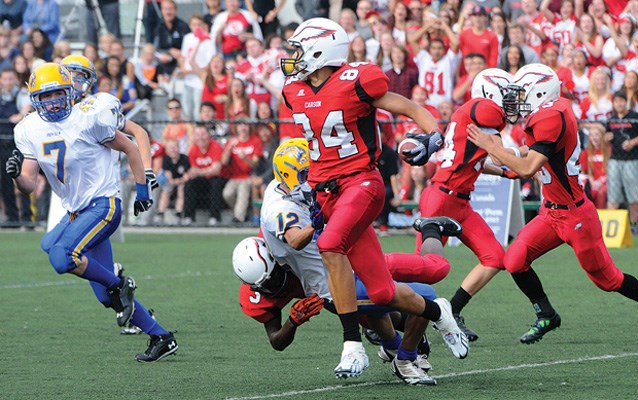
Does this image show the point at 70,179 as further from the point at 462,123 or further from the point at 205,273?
the point at 205,273

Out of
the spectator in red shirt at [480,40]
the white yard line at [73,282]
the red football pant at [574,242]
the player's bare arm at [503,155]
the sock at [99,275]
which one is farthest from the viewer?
the spectator in red shirt at [480,40]

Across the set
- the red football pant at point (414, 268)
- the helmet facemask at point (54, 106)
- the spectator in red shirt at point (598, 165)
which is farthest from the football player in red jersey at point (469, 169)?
the spectator in red shirt at point (598, 165)

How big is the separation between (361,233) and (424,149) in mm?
563

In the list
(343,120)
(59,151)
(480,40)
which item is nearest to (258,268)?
(343,120)

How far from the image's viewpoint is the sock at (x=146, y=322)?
748 cm

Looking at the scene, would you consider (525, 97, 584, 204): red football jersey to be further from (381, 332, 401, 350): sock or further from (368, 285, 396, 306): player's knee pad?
(368, 285, 396, 306): player's knee pad

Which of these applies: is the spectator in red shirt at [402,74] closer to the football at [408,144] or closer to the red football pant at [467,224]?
the red football pant at [467,224]

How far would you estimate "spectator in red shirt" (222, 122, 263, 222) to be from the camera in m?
16.5

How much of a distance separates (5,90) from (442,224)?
10818mm

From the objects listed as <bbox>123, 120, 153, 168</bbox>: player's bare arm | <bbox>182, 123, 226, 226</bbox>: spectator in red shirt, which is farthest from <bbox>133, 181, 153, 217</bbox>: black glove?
<bbox>182, 123, 226, 226</bbox>: spectator in red shirt

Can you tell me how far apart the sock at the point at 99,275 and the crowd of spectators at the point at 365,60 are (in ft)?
26.8

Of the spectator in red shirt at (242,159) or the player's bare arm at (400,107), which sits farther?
the spectator in red shirt at (242,159)

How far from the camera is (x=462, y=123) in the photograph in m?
8.80

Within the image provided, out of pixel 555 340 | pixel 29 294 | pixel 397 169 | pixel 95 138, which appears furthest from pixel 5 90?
pixel 555 340
